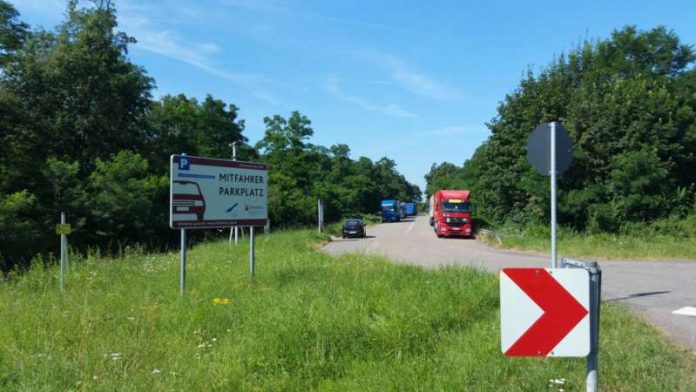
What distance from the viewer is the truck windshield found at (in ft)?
122

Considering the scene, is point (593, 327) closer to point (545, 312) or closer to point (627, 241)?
point (545, 312)

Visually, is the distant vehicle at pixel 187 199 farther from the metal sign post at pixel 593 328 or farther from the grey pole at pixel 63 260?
the metal sign post at pixel 593 328

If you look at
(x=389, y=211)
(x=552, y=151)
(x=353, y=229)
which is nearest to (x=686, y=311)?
(x=552, y=151)

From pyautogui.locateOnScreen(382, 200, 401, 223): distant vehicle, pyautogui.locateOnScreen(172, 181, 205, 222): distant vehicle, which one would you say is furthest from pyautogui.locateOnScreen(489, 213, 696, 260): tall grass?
pyautogui.locateOnScreen(382, 200, 401, 223): distant vehicle

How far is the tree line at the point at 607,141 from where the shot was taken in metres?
26.7

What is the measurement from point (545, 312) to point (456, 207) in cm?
3451

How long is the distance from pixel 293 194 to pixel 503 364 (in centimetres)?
4496

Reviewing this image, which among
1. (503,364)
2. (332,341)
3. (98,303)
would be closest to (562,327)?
(503,364)

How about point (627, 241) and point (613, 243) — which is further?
point (627, 241)

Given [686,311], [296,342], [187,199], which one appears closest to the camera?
[296,342]

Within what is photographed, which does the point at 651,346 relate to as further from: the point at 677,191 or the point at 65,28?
the point at 65,28

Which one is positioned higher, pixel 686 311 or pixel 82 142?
pixel 82 142

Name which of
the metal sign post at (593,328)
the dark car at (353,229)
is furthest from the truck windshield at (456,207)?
the metal sign post at (593,328)

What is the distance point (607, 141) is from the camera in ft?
92.3
